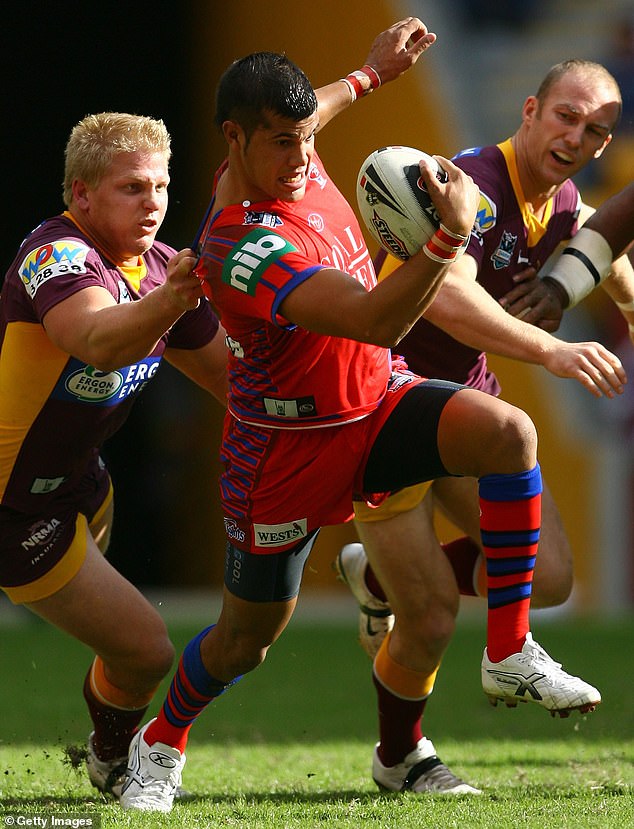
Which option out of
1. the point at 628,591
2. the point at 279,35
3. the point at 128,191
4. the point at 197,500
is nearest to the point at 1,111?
the point at 279,35

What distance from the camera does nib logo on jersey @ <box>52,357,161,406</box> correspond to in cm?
444

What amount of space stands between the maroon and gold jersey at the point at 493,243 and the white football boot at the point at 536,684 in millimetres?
1498

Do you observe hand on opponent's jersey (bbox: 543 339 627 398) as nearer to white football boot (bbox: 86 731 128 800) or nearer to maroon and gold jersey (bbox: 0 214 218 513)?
maroon and gold jersey (bbox: 0 214 218 513)

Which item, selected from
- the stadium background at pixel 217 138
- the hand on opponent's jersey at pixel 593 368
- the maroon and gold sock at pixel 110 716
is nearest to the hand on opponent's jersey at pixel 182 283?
the hand on opponent's jersey at pixel 593 368

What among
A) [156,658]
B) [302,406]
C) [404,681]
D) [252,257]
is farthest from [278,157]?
[404,681]

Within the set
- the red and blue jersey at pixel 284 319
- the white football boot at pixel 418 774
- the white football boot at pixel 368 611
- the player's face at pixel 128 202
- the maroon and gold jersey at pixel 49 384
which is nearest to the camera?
the red and blue jersey at pixel 284 319

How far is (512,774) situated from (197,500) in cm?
707

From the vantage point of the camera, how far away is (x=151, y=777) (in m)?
4.50

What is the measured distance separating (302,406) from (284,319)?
469mm

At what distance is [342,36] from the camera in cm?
1100

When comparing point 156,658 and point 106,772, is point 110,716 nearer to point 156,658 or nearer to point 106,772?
point 106,772

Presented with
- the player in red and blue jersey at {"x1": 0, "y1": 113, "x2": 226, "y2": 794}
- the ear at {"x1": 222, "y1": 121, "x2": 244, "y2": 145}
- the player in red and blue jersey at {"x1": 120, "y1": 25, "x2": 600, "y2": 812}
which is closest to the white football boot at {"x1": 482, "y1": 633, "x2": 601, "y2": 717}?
the player in red and blue jersey at {"x1": 120, "y1": 25, "x2": 600, "y2": 812}

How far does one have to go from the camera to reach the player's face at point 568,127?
5.01 m

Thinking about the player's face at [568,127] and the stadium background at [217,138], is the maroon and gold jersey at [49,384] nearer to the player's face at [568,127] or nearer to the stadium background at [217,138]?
the player's face at [568,127]
